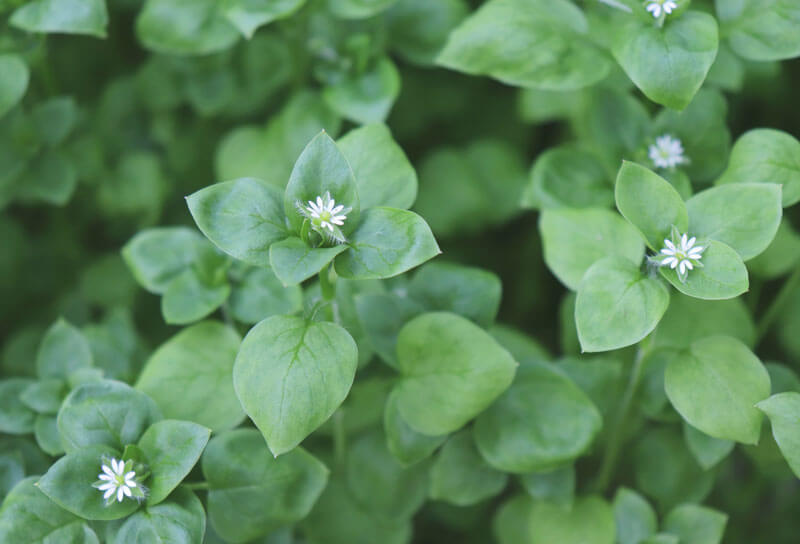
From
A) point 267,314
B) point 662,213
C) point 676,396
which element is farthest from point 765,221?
point 267,314

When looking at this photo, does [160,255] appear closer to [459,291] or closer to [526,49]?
[459,291]

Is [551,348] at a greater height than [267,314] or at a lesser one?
lesser

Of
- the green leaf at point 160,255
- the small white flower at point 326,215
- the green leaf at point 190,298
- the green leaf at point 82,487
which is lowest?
the green leaf at point 82,487

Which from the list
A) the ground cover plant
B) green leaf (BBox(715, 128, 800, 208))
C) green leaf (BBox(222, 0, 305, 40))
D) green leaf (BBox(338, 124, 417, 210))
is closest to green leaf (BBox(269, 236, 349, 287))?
the ground cover plant

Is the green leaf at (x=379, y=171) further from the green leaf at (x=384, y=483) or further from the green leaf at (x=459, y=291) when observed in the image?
the green leaf at (x=384, y=483)

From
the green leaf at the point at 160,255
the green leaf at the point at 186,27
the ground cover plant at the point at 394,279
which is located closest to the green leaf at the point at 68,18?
the ground cover plant at the point at 394,279

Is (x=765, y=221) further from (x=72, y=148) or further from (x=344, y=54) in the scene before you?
(x=72, y=148)

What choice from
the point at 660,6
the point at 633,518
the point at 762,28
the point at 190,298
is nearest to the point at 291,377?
the point at 190,298
